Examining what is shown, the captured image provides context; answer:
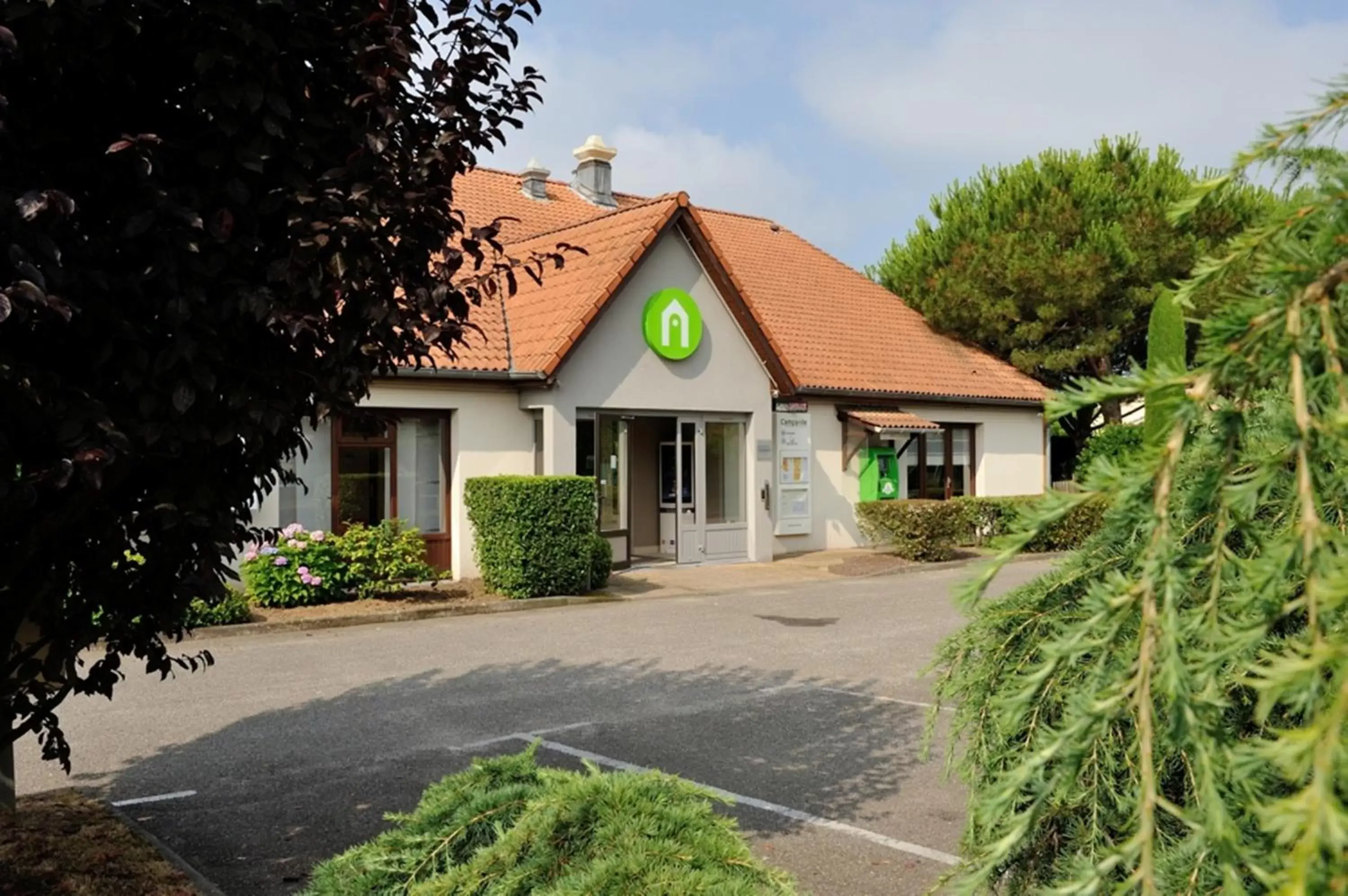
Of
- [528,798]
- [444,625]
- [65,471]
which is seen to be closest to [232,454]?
[65,471]

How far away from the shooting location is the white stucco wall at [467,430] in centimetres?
1600

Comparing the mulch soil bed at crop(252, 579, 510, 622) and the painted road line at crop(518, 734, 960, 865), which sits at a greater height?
the mulch soil bed at crop(252, 579, 510, 622)

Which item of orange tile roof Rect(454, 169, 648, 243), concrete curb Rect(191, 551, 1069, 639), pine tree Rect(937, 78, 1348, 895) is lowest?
concrete curb Rect(191, 551, 1069, 639)

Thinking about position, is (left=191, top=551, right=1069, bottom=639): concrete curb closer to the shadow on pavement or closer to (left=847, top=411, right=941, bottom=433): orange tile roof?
the shadow on pavement

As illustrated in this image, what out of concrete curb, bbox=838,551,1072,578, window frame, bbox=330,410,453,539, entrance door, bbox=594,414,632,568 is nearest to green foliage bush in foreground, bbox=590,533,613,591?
entrance door, bbox=594,414,632,568

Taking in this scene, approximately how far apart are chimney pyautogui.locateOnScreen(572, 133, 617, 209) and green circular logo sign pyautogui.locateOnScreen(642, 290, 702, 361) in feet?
27.5

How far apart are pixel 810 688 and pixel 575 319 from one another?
9090mm

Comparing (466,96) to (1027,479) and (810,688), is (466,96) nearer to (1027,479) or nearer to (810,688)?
(810,688)

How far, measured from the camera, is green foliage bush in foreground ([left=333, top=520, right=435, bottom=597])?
1416cm

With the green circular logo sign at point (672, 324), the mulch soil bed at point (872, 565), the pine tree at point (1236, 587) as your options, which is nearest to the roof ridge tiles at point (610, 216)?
the green circular logo sign at point (672, 324)

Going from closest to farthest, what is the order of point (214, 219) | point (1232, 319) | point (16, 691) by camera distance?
point (1232, 319), point (214, 219), point (16, 691)

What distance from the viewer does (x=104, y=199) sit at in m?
3.35

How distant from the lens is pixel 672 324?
1780 cm

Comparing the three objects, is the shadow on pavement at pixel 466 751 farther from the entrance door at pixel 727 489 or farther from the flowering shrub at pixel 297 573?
the entrance door at pixel 727 489
